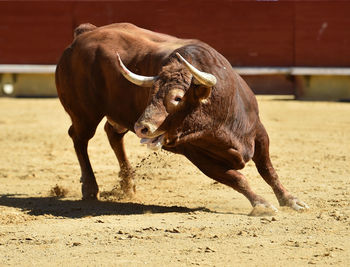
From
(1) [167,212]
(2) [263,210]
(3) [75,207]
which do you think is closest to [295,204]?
(2) [263,210]

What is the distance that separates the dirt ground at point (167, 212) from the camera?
341 centimetres

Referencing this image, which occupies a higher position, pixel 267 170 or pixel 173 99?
pixel 173 99

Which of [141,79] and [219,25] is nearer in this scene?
[141,79]

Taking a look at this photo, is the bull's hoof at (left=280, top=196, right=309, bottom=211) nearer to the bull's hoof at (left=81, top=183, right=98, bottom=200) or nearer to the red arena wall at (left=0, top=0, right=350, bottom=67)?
the bull's hoof at (left=81, top=183, right=98, bottom=200)

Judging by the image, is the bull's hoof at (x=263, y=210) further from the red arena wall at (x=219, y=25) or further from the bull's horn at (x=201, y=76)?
the red arena wall at (x=219, y=25)

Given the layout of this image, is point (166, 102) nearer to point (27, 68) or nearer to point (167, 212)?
point (167, 212)

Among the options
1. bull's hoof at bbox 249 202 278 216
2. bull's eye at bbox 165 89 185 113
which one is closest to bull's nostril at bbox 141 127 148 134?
bull's eye at bbox 165 89 185 113

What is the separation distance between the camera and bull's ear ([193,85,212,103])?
4098 millimetres

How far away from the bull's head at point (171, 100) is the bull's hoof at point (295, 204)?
2.66 ft

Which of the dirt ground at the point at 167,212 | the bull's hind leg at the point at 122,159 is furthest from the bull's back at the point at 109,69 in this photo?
Answer: the dirt ground at the point at 167,212

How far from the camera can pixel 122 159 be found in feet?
18.1

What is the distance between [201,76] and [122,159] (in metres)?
1.68

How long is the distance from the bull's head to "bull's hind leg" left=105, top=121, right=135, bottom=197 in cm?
109

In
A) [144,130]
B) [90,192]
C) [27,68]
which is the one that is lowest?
[27,68]
